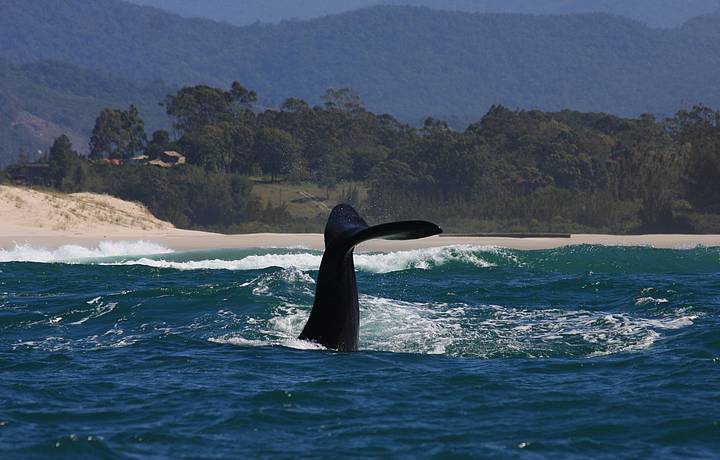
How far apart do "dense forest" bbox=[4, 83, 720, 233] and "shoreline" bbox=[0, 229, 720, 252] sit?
15.2 m

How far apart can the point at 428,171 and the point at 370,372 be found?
→ 7071 centimetres

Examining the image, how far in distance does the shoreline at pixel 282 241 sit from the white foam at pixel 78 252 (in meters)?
0.73

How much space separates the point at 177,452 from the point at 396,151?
80.5 m

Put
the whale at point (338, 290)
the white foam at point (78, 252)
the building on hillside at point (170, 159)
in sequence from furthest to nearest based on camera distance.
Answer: the building on hillside at point (170, 159) → the white foam at point (78, 252) → the whale at point (338, 290)

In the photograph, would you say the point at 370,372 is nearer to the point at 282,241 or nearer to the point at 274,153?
the point at 282,241

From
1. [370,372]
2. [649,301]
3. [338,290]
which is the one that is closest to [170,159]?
[649,301]

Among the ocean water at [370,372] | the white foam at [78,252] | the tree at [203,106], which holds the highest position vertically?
the tree at [203,106]

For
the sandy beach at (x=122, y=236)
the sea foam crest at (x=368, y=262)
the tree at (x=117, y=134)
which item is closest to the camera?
the sea foam crest at (x=368, y=262)

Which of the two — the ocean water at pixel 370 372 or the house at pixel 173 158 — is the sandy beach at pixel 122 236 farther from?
the house at pixel 173 158

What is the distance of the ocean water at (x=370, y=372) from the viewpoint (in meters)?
10.6

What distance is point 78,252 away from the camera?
4306 cm

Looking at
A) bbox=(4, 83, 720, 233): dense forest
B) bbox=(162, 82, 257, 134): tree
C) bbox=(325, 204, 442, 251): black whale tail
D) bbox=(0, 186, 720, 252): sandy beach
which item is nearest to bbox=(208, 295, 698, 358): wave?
bbox=(325, 204, 442, 251): black whale tail

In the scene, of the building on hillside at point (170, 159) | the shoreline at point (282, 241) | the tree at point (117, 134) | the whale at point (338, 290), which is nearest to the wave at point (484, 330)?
the whale at point (338, 290)

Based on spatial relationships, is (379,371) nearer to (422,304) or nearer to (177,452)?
(177,452)
